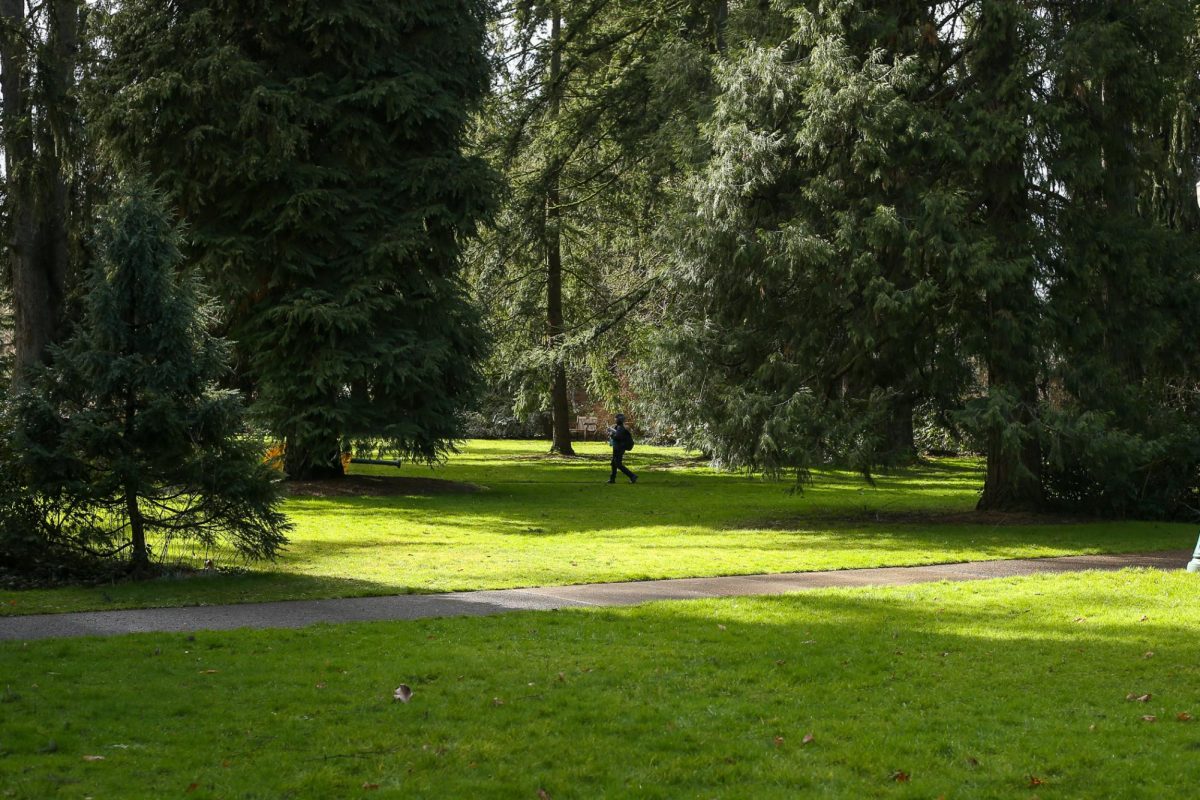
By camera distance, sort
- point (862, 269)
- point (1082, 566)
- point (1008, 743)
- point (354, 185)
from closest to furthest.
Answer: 1. point (1008, 743)
2. point (1082, 566)
3. point (862, 269)
4. point (354, 185)

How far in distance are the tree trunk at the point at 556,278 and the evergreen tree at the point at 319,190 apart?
20.6 feet

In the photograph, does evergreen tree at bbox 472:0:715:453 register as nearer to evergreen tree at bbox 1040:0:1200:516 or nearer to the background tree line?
the background tree line

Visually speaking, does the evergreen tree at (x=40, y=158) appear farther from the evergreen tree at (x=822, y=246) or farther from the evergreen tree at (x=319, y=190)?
the evergreen tree at (x=822, y=246)

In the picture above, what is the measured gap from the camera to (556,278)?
37.0 meters

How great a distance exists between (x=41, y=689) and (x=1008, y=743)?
5645 millimetres

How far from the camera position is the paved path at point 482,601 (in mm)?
9562

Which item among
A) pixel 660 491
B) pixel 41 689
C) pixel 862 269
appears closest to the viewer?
pixel 41 689

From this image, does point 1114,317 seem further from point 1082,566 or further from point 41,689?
point 41,689

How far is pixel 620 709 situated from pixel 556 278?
30471mm

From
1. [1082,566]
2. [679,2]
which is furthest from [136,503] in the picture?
[679,2]

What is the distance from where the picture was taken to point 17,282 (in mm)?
22938

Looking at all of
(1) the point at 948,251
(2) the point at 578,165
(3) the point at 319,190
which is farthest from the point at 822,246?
(2) the point at 578,165

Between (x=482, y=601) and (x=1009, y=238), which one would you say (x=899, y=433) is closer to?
(x=1009, y=238)

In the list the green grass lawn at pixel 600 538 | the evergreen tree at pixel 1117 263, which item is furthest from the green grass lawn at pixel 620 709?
the evergreen tree at pixel 1117 263
